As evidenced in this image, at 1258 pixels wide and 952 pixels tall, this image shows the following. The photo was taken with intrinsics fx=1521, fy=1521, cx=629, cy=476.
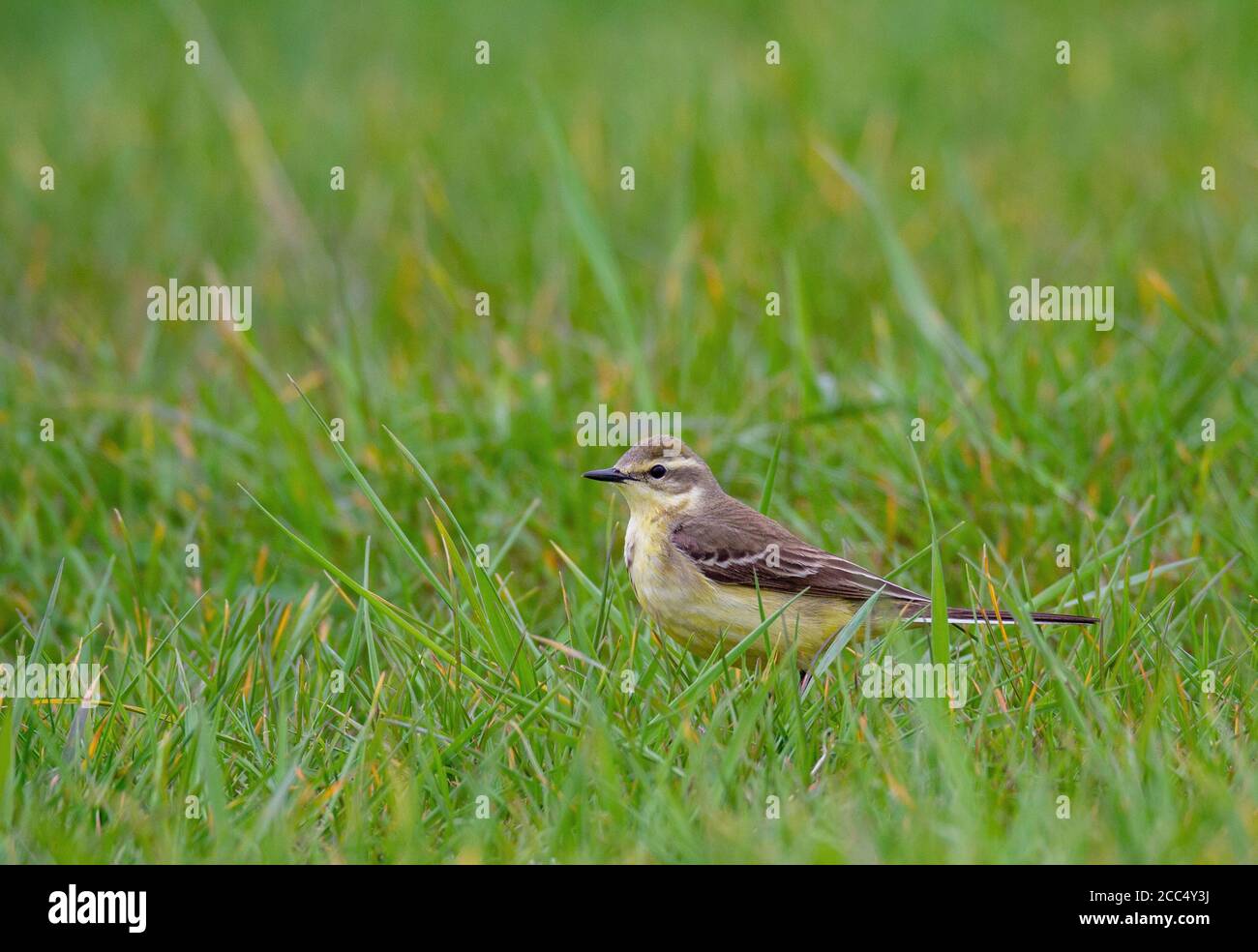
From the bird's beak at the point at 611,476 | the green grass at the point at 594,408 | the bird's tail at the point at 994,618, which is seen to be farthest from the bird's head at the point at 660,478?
the bird's tail at the point at 994,618

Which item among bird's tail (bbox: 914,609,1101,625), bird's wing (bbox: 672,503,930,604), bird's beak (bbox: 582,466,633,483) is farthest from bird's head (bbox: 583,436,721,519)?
bird's tail (bbox: 914,609,1101,625)

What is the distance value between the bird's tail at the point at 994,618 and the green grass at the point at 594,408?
8 centimetres

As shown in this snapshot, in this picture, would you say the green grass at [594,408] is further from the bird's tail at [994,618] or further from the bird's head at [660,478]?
the bird's head at [660,478]

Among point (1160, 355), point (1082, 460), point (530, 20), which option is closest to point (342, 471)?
point (1082, 460)

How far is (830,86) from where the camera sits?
1019 cm

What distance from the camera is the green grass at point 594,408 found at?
381cm

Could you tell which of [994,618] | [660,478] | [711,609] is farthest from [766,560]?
[994,618]

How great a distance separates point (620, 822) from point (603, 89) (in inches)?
303

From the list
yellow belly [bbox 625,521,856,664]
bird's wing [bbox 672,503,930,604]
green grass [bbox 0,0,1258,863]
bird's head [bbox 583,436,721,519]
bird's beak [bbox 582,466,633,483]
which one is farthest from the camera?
bird's head [bbox 583,436,721,519]

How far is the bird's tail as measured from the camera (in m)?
4.45

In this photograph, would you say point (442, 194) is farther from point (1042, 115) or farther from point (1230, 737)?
point (1230, 737)

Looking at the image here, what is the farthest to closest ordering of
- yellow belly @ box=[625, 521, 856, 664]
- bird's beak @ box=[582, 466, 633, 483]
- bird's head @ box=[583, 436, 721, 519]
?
bird's head @ box=[583, 436, 721, 519] < bird's beak @ box=[582, 466, 633, 483] < yellow belly @ box=[625, 521, 856, 664]

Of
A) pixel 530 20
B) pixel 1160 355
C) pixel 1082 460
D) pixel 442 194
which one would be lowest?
pixel 1082 460

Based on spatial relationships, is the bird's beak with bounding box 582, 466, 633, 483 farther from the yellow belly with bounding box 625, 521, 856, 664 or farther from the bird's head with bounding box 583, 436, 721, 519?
the yellow belly with bounding box 625, 521, 856, 664
